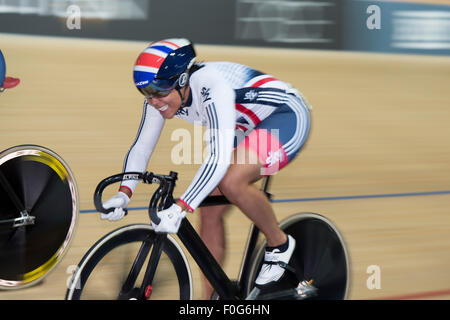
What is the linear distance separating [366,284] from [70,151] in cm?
244

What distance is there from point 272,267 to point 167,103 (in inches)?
26.6

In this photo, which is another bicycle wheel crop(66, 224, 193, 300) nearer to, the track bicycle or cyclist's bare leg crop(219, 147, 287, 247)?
the track bicycle

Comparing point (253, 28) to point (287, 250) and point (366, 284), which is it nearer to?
point (366, 284)

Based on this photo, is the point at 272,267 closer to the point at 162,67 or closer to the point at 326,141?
the point at 162,67

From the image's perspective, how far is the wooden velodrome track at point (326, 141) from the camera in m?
3.48

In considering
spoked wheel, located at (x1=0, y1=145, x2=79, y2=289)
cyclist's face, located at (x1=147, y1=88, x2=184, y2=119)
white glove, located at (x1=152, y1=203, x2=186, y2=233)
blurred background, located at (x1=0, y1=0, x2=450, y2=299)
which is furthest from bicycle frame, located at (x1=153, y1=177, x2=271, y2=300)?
spoked wheel, located at (x1=0, y1=145, x2=79, y2=289)

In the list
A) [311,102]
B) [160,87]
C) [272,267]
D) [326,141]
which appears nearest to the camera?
[160,87]

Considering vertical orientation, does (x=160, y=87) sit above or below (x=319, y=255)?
above

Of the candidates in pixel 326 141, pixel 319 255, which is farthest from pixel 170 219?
pixel 326 141

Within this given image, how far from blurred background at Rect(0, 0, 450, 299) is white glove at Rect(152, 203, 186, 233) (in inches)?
38.4

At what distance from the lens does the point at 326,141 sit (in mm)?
5762

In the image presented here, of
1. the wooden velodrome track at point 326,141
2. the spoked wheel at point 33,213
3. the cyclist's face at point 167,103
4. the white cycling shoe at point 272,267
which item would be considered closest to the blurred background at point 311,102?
the wooden velodrome track at point 326,141

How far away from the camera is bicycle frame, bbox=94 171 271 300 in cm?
196

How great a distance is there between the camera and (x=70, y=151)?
15.4ft
